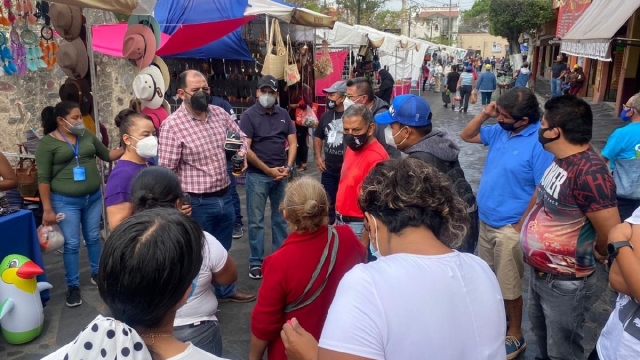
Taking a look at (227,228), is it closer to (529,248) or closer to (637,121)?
(529,248)

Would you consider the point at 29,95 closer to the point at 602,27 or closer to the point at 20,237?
the point at 20,237

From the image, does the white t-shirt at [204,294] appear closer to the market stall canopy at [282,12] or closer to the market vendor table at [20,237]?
the market vendor table at [20,237]

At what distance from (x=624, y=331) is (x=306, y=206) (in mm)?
1338

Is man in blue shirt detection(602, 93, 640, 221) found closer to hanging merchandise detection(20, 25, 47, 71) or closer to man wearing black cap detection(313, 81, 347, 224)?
man wearing black cap detection(313, 81, 347, 224)

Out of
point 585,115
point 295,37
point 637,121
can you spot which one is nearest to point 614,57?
point 295,37

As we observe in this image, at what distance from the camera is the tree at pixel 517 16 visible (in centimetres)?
2738

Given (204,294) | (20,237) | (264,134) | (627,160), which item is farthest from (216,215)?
(627,160)

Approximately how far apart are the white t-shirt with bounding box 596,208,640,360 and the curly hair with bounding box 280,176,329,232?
121 centimetres

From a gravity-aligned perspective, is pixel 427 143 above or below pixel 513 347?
above

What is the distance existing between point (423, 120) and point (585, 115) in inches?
33.8

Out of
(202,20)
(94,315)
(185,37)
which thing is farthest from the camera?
(202,20)

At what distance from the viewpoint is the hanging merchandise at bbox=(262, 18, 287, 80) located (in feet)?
23.9

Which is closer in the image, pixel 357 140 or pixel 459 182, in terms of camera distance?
pixel 459 182

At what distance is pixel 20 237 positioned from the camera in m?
3.57
